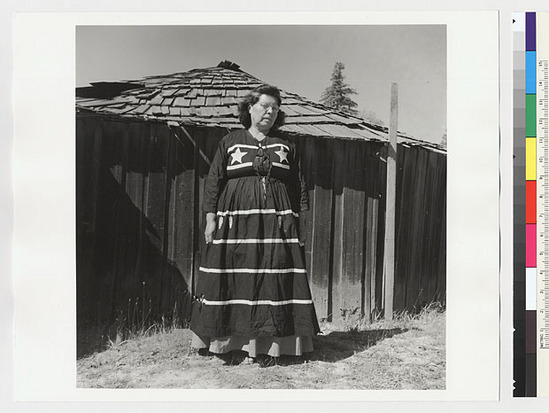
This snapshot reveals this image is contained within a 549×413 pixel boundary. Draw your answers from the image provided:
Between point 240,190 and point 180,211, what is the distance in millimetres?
477

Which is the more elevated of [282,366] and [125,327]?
[125,327]

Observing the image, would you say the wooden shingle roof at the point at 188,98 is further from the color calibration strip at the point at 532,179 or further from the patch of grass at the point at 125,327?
the color calibration strip at the point at 532,179

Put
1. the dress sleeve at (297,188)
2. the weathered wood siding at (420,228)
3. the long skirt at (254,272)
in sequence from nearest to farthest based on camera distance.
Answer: the long skirt at (254,272) → the dress sleeve at (297,188) → the weathered wood siding at (420,228)

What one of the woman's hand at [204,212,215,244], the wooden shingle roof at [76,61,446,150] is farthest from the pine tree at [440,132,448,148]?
the woman's hand at [204,212,215,244]

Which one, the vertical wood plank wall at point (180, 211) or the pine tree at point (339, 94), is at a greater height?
the pine tree at point (339, 94)

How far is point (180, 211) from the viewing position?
197 inches

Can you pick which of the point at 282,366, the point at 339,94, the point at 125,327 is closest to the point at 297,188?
the point at 339,94

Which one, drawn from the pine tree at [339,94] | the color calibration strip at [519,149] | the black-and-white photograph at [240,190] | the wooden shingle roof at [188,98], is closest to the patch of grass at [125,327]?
the black-and-white photograph at [240,190]

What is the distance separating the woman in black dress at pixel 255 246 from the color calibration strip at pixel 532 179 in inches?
57.9

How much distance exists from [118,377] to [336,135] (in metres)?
2.24

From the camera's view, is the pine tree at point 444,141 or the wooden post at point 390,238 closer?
the pine tree at point 444,141

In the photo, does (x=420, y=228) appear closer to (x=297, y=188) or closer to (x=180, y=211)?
(x=297, y=188)

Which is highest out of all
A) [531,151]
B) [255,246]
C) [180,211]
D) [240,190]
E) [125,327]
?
[531,151]

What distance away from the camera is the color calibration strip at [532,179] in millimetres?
4945
